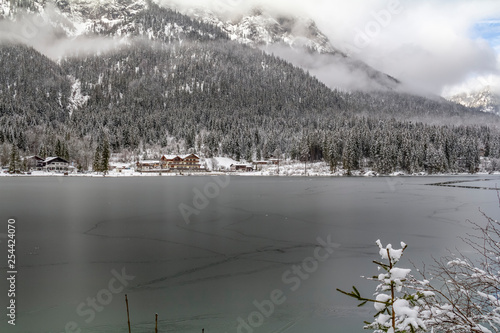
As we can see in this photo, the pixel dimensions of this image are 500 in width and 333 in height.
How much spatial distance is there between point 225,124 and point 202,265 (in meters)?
141

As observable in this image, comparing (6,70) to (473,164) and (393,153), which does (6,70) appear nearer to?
(393,153)

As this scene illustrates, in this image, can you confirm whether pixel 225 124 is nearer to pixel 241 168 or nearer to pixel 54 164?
pixel 241 168

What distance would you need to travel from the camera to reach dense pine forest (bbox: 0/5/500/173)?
299ft

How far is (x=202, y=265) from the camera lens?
11.6m

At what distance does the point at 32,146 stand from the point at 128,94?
248 ft

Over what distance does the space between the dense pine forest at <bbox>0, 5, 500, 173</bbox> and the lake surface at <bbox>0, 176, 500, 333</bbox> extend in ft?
227

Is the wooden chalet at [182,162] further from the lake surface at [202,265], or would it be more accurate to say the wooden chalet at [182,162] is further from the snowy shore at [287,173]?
the lake surface at [202,265]

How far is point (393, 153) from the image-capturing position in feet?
277

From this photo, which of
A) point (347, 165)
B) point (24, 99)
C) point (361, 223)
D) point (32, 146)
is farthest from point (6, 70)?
point (361, 223)

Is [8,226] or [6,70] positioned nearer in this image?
[8,226]

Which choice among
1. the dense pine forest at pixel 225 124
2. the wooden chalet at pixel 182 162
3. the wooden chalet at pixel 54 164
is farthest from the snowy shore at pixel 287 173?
the wooden chalet at pixel 182 162

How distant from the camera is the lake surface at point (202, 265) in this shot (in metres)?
8.09

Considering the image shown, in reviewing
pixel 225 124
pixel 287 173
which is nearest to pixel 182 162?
pixel 287 173

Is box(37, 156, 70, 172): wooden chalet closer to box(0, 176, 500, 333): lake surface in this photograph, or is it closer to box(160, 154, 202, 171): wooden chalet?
box(160, 154, 202, 171): wooden chalet
